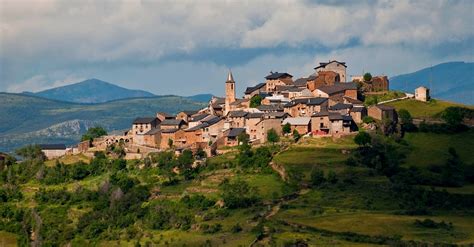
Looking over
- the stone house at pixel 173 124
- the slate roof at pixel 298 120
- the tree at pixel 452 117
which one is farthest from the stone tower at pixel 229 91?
the tree at pixel 452 117

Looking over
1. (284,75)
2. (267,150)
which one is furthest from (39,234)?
(284,75)

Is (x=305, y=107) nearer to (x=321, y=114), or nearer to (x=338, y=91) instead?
(x=321, y=114)

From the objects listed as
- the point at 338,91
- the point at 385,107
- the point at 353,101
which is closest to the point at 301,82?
the point at 338,91

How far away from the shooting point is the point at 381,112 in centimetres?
10425

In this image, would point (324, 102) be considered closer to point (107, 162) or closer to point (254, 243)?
point (107, 162)

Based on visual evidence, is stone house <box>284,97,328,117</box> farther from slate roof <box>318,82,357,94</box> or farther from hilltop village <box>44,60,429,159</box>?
slate roof <box>318,82,357,94</box>

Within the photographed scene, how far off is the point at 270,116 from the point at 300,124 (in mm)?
3704

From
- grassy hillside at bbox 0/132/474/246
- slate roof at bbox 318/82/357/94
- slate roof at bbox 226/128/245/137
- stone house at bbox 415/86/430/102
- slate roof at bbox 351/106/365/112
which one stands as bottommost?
grassy hillside at bbox 0/132/474/246

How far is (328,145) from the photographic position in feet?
319

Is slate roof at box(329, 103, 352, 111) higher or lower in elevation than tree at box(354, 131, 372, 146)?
higher

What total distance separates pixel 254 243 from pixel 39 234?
87.7 ft

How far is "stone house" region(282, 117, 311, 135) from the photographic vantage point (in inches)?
3999

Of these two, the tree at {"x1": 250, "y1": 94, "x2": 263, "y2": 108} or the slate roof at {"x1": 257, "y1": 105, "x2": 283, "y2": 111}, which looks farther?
the tree at {"x1": 250, "y1": 94, "x2": 263, "y2": 108}

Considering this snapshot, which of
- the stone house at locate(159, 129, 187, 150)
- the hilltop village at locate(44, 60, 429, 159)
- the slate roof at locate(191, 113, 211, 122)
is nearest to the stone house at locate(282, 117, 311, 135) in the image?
the hilltop village at locate(44, 60, 429, 159)
